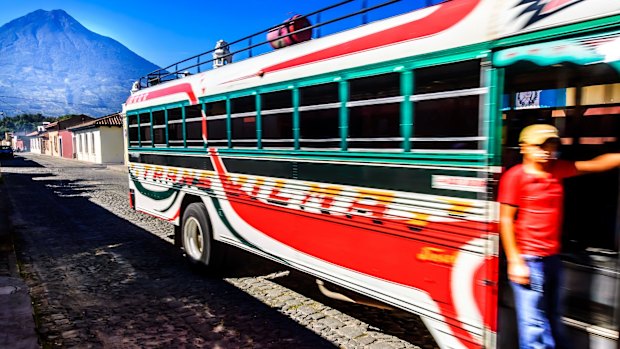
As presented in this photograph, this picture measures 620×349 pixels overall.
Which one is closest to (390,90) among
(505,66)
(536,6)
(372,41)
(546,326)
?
(372,41)

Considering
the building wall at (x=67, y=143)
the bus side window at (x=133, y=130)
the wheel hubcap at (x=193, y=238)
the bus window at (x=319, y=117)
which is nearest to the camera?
the bus window at (x=319, y=117)

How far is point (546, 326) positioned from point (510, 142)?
204 centimetres

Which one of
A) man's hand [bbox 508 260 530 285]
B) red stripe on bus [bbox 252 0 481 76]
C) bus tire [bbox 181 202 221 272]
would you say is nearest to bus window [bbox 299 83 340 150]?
red stripe on bus [bbox 252 0 481 76]

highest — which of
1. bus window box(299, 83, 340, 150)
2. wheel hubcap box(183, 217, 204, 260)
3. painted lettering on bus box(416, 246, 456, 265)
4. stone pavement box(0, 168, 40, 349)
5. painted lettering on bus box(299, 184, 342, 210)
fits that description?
bus window box(299, 83, 340, 150)

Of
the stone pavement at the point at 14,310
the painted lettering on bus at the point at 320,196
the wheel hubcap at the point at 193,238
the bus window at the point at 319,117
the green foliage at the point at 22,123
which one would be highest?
the green foliage at the point at 22,123

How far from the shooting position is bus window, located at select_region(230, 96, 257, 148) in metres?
5.20

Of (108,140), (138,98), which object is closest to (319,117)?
(138,98)

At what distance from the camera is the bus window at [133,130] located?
8399mm

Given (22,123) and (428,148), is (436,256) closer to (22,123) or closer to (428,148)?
(428,148)

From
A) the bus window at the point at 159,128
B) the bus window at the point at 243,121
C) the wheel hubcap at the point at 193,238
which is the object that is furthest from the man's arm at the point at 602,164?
the bus window at the point at 159,128

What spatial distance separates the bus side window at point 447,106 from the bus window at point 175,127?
4422mm

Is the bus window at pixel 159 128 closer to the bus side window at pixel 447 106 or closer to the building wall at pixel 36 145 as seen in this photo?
the bus side window at pixel 447 106

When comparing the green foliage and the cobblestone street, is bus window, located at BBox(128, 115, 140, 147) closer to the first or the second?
the cobblestone street

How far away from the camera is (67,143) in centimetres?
5303
